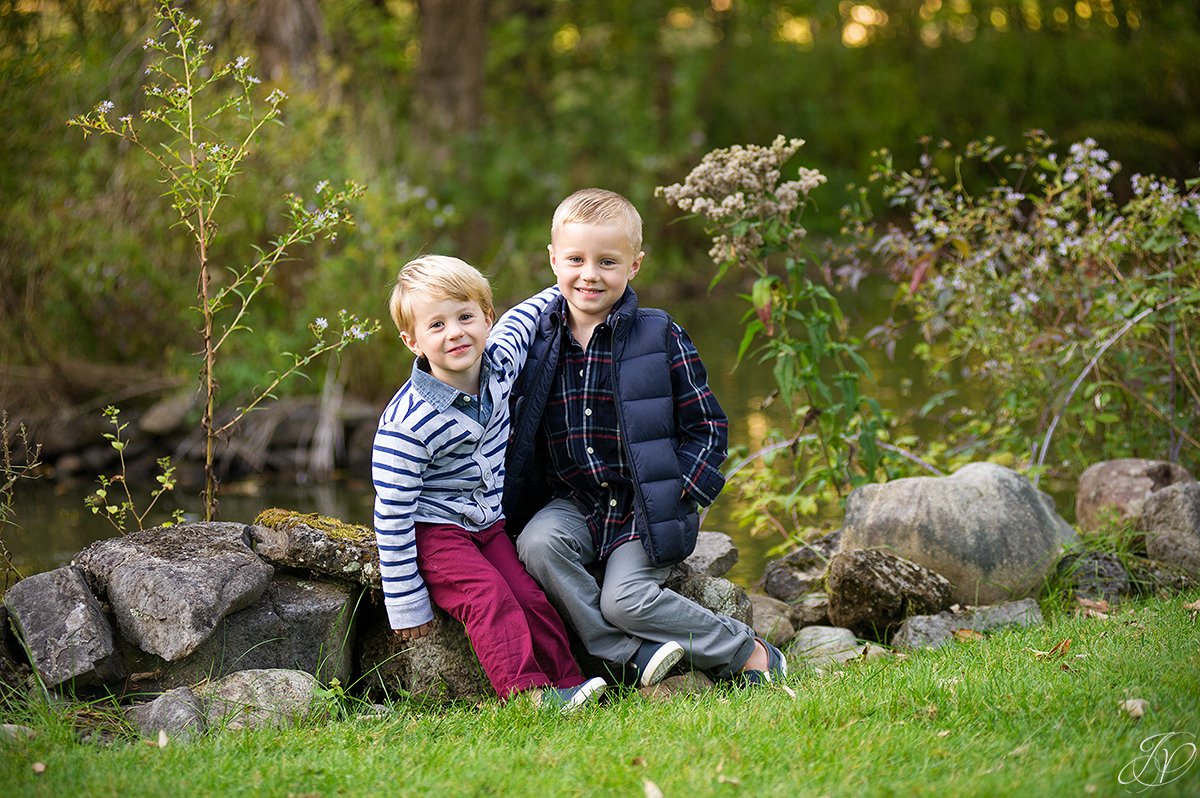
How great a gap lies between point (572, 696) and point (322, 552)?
937 millimetres

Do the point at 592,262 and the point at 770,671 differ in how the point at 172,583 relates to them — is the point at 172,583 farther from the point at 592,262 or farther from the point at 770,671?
the point at 770,671

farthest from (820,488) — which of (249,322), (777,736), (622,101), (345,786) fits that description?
(622,101)

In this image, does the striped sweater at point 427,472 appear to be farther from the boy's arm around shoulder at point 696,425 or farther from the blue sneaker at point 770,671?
the blue sneaker at point 770,671

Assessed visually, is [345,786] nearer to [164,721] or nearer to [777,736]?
[164,721]

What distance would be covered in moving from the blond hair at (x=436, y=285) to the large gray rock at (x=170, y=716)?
1.29 metres

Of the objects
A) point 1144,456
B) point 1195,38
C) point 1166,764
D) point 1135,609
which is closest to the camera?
point 1166,764

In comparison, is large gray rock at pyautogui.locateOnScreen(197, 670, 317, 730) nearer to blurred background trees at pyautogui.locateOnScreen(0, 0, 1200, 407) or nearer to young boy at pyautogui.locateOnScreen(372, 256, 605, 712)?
young boy at pyautogui.locateOnScreen(372, 256, 605, 712)

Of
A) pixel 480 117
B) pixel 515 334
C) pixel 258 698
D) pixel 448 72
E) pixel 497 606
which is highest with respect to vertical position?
pixel 448 72

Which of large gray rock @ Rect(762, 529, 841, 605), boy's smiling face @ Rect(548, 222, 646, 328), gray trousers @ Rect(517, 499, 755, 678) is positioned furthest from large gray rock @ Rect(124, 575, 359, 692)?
large gray rock @ Rect(762, 529, 841, 605)

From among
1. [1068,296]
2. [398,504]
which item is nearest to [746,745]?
[398,504]

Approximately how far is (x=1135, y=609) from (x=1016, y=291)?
6.98ft

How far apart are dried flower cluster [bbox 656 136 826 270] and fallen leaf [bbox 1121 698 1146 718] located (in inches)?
88.6

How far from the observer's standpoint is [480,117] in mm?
16953

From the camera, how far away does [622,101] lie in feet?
64.6
